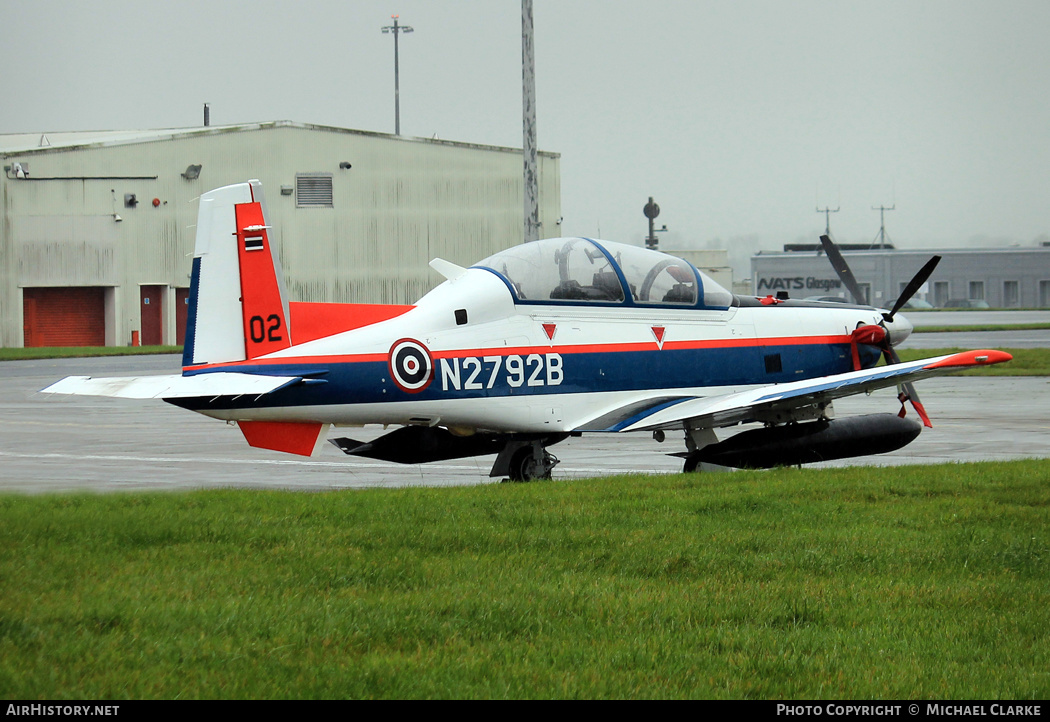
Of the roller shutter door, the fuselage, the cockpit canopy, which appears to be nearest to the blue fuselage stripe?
the fuselage

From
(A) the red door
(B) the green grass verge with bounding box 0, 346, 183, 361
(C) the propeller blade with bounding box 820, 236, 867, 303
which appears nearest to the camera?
(C) the propeller blade with bounding box 820, 236, 867, 303

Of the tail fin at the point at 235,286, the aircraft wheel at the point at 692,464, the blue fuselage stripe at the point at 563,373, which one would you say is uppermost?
the tail fin at the point at 235,286

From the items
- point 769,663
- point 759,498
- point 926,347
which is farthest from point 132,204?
point 769,663

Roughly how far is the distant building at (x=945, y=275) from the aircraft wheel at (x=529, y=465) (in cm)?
9033

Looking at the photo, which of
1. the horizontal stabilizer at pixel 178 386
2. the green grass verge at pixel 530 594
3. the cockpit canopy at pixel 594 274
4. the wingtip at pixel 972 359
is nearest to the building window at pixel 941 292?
the cockpit canopy at pixel 594 274

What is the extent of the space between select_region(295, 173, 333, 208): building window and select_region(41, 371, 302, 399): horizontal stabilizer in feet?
138

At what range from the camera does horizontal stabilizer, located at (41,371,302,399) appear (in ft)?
33.1

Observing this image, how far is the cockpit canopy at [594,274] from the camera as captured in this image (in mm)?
11477

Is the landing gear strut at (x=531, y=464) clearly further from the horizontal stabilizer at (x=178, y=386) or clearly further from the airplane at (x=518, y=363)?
the horizontal stabilizer at (x=178, y=386)

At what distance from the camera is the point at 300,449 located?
423 inches

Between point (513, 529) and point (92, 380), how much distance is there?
448cm

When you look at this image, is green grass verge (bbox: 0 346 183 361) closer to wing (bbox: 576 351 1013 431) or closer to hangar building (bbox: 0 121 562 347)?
hangar building (bbox: 0 121 562 347)

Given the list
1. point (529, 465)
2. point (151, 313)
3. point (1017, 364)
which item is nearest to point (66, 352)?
point (151, 313)

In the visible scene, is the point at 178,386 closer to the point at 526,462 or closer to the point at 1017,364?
the point at 526,462
